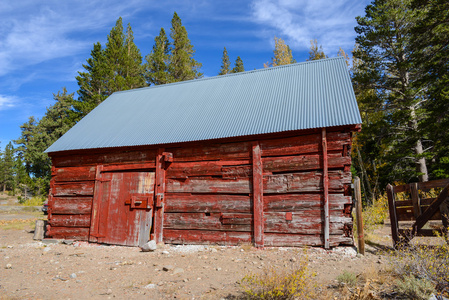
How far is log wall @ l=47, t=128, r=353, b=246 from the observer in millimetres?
8352

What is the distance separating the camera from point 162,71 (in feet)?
99.6

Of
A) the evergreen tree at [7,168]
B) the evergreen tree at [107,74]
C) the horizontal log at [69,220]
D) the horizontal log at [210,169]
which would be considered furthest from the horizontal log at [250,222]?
the evergreen tree at [7,168]

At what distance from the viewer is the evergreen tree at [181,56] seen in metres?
32.0

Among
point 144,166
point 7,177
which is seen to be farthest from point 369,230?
point 7,177

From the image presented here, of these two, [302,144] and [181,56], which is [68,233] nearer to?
[302,144]

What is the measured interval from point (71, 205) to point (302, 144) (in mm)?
8746

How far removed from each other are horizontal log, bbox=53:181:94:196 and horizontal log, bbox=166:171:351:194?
3.22m

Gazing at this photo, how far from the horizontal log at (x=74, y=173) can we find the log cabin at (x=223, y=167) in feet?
0.13

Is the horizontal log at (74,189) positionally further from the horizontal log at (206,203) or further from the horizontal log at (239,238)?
the horizontal log at (239,238)

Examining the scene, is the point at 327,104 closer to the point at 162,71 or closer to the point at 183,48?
the point at 162,71

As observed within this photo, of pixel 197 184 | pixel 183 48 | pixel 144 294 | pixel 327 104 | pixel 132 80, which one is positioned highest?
pixel 183 48

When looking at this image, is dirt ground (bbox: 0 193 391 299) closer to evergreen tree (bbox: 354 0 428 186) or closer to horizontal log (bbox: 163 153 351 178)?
horizontal log (bbox: 163 153 351 178)

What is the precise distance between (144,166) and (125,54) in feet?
75.7

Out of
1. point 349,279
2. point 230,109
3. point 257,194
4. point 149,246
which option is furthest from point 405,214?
point 149,246
